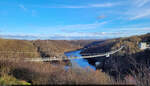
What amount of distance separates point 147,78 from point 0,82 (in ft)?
16.0

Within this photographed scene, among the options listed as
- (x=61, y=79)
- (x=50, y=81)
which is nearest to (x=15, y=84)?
(x=50, y=81)

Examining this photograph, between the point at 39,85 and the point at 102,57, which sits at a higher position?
the point at 39,85

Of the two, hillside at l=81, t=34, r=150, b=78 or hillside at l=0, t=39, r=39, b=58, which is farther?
hillside at l=0, t=39, r=39, b=58

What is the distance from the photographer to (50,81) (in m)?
4.00

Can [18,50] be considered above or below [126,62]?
above

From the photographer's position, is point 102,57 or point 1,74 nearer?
point 1,74

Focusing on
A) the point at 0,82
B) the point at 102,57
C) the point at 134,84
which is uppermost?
the point at 0,82

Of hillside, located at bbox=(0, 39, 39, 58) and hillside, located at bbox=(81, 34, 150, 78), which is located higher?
hillside, located at bbox=(0, 39, 39, 58)

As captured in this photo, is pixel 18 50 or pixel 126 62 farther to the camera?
pixel 18 50

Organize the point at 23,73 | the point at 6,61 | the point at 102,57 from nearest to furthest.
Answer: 1. the point at 23,73
2. the point at 6,61
3. the point at 102,57

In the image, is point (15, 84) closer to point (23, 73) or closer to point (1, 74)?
point (1, 74)

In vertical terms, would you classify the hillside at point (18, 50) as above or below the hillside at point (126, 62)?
above

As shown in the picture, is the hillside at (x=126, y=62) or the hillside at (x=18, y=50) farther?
the hillside at (x=18, y=50)

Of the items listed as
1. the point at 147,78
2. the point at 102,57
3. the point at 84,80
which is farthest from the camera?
the point at 102,57
